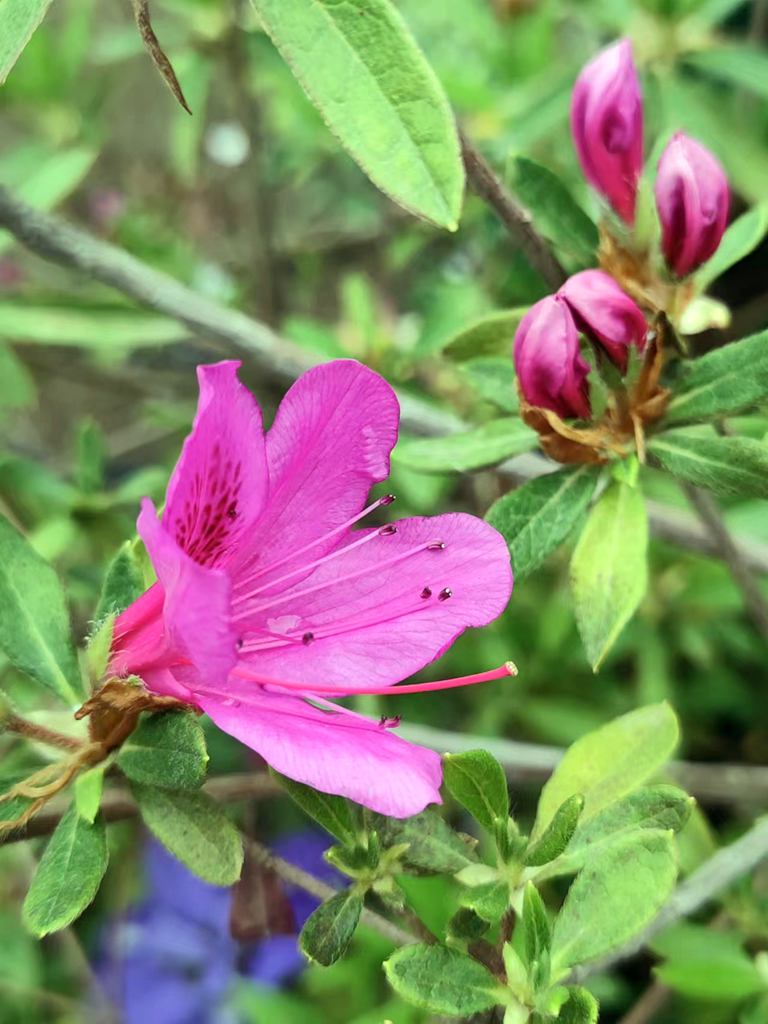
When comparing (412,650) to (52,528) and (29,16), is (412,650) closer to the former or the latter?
(29,16)

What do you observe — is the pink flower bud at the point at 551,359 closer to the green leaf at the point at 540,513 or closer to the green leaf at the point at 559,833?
the green leaf at the point at 540,513

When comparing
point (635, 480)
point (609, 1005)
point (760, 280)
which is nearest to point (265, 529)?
point (635, 480)

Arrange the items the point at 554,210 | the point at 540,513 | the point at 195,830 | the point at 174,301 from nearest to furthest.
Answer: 1. the point at 195,830
2. the point at 540,513
3. the point at 554,210
4. the point at 174,301

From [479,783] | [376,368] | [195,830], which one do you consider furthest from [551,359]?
[376,368]

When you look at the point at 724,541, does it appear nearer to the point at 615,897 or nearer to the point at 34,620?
the point at 615,897

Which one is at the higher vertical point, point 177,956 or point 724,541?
point 724,541

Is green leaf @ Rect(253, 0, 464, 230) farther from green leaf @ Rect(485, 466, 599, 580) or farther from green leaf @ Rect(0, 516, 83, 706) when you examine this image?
green leaf @ Rect(0, 516, 83, 706)

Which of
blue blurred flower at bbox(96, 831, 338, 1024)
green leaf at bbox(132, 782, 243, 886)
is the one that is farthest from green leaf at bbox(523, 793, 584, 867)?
blue blurred flower at bbox(96, 831, 338, 1024)

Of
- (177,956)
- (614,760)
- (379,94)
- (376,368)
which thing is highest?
(379,94)
